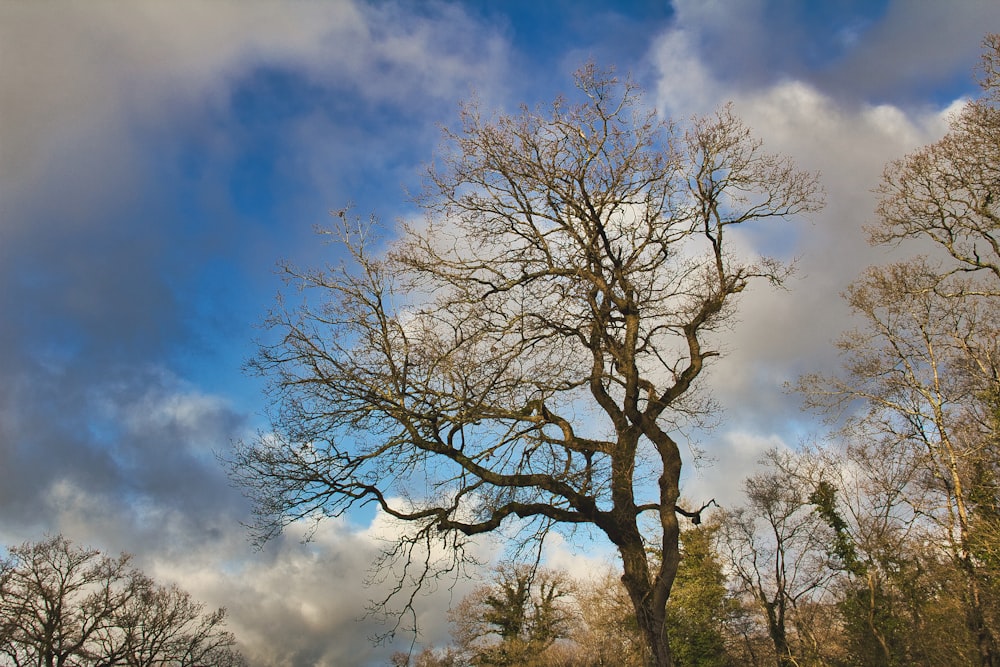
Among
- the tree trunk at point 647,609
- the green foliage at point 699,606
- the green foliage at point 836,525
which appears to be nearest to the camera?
the tree trunk at point 647,609

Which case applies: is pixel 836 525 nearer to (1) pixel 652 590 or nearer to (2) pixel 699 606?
(2) pixel 699 606

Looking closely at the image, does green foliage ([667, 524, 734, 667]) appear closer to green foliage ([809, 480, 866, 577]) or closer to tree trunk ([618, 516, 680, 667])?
green foliage ([809, 480, 866, 577])

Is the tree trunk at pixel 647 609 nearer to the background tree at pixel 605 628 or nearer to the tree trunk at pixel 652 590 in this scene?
the tree trunk at pixel 652 590

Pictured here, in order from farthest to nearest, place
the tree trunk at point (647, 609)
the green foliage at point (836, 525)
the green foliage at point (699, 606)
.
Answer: the green foliage at point (699, 606) → the green foliage at point (836, 525) → the tree trunk at point (647, 609)

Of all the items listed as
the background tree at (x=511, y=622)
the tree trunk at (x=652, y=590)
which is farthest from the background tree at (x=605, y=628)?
the tree trunk at (x=652, y=590)

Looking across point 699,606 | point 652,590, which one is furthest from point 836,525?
point 652,590

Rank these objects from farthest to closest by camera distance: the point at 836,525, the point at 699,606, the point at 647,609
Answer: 1. the point at 699,606
2. the point at 836,525
3. the point at 647,609

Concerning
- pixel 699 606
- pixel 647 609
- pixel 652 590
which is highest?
pixel 699 606

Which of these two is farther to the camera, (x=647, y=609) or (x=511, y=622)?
(x=511, y=622)

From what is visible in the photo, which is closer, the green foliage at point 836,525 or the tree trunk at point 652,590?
the tree trunk at point 652,590

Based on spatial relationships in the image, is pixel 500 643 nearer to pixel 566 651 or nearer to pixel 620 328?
pixel 566 651

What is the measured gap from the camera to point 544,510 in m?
10.4

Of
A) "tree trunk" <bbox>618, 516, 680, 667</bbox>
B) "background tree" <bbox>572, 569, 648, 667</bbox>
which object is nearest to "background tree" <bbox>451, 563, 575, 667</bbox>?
"background tree" <bbox>572, 569, 648, 667</bbox>

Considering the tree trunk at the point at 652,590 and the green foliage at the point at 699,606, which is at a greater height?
the green foliage at the point at 699,606
